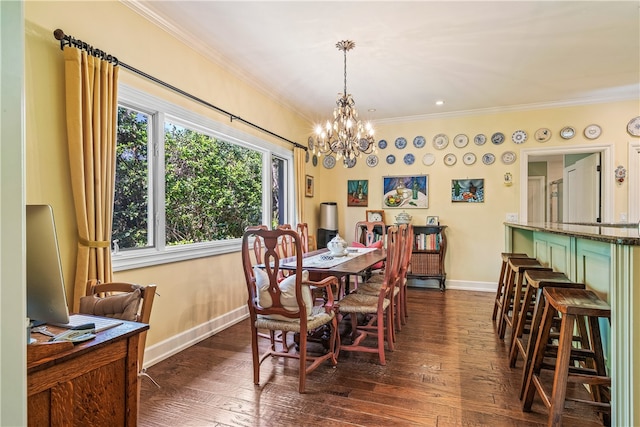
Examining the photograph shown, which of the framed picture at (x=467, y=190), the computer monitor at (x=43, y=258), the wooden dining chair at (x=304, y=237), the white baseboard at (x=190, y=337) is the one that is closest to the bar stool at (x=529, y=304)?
the wooden dining chair at (x=304, y=237)

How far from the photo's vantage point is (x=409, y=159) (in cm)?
552

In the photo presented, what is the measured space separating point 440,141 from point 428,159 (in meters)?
0.32

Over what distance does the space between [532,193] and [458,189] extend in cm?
370

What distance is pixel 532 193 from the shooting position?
25.5 ft

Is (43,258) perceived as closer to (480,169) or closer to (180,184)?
(180,184)

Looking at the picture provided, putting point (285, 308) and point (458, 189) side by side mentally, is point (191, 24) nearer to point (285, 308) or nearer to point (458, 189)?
point (285, 308)

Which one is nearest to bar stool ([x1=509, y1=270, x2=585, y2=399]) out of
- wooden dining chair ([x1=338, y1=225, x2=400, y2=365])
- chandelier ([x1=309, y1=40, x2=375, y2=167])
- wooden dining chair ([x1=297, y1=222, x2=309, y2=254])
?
wooden dining chair ([x1=338, y1=225, x2=400, y2=365])

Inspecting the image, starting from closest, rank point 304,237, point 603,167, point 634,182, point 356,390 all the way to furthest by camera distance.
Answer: point 356,390 → point 304,237 → point 634,182 → point 603,167

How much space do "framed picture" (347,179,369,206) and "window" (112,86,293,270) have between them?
1.80 metres

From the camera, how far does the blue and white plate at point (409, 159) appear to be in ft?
18.0

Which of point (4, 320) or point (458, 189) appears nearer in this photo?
point (4, 320)

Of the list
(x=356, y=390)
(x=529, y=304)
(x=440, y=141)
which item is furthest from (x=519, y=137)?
(x=356, y=390)

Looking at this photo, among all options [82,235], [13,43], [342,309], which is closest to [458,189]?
[342,309]

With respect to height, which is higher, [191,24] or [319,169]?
[191,24]
